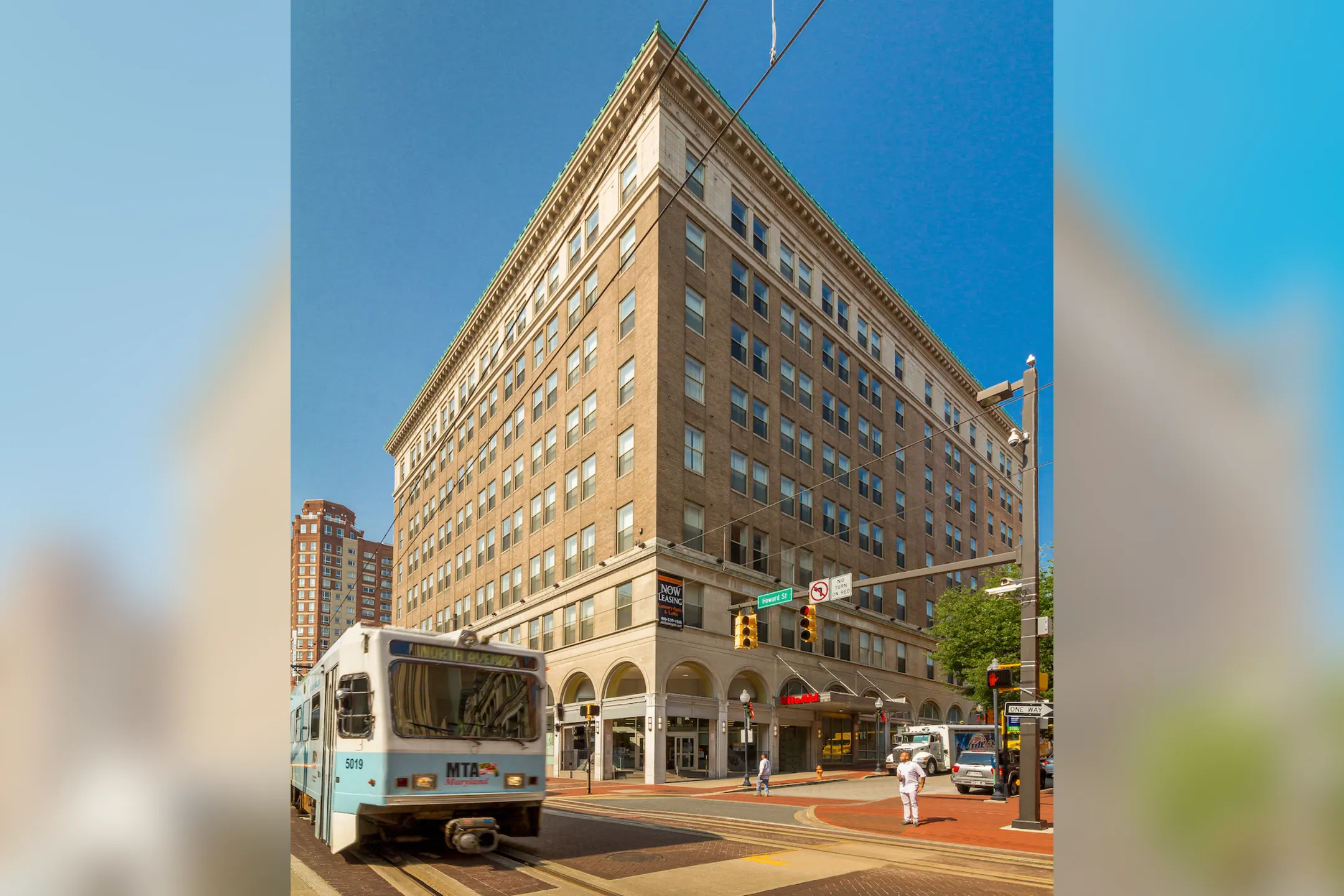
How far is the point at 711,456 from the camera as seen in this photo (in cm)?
432

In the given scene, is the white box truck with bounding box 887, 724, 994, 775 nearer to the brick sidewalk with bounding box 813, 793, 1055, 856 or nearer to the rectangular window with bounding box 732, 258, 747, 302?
the brick sidewalk with bounding box 813, 793, 1055, 856

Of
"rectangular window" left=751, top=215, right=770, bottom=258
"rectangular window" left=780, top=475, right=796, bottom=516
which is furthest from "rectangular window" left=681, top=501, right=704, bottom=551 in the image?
"rectangular window" left=751, top=215, right=770, bottom=258

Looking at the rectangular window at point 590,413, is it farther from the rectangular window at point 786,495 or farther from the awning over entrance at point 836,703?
the awning over entrance at point 836,703

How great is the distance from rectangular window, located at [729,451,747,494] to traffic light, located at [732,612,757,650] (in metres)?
0.68

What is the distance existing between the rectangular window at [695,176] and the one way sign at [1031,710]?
121 inches

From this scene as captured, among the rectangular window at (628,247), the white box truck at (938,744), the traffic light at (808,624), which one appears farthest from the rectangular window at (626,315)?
the white box truck at (938,744)

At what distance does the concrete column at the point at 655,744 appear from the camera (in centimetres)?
412

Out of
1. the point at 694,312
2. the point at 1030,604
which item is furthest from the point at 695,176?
the point at 1030,604
